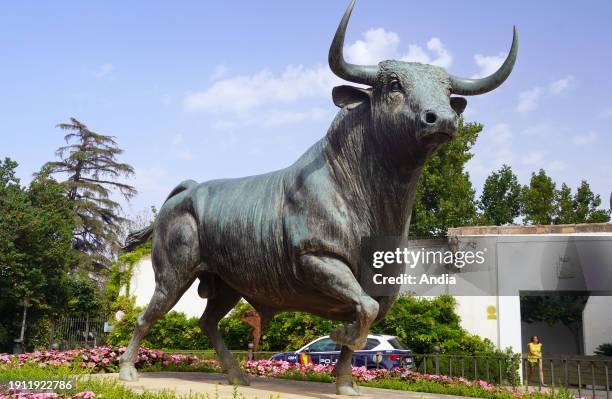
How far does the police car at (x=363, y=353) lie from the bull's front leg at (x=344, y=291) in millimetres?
7506

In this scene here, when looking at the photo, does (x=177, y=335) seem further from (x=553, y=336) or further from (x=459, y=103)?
(x=553, y=336)

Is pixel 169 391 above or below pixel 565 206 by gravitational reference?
below

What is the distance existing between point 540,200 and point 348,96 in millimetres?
30287

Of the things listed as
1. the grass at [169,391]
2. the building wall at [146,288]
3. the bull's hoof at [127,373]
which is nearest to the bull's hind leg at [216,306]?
the bull's hoof at [127,373]

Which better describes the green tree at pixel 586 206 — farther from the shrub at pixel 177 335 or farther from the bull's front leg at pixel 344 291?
the bull's front leg at pixel 344 291

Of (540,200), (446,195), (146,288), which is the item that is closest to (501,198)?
(540,200)

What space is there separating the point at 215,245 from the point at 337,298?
1.61 m

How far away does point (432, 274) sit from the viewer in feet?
62.4

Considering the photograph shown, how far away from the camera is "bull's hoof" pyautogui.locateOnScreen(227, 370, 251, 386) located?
5.85 meters

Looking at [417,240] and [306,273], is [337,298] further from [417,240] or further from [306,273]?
[417,240]

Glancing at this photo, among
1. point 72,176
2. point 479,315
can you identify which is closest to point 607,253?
point 479,315

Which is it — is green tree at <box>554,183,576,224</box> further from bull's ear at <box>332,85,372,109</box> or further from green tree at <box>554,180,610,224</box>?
bull's ear at <box>332,85,372,109</box>

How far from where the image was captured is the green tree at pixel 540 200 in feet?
106

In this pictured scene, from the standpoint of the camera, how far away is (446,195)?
88.1 feet
